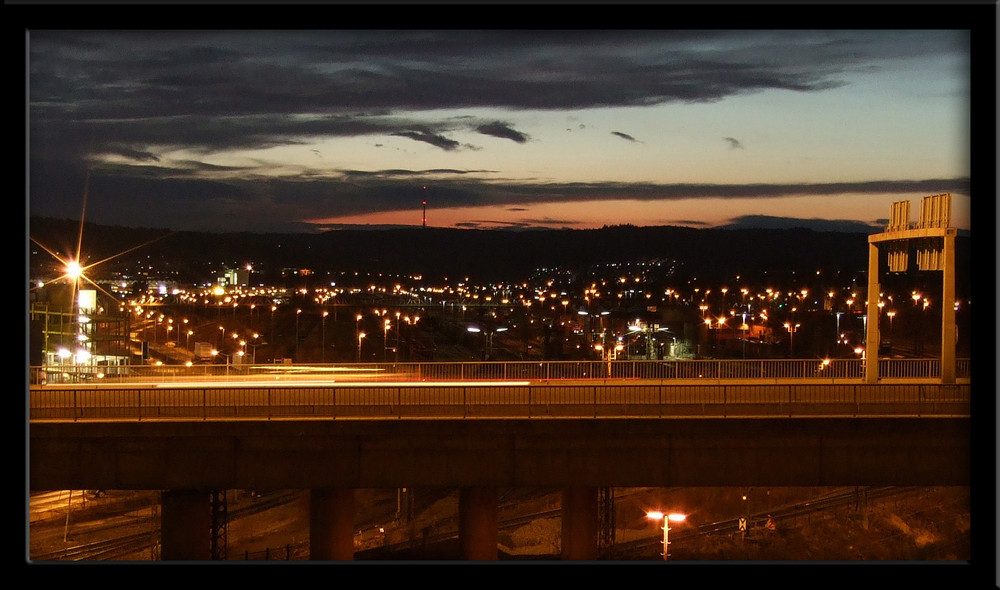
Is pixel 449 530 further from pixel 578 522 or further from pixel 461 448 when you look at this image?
pixel 461 448

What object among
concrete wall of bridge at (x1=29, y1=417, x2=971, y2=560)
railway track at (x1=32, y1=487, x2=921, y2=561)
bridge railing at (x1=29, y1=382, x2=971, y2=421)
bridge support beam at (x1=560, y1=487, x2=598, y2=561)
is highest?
bridge railing at (x1=29, y1=382, x2=971, y2=421)

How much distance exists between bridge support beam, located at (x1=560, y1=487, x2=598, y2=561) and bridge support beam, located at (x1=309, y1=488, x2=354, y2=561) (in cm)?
390

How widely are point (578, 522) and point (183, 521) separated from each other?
6.66 meters

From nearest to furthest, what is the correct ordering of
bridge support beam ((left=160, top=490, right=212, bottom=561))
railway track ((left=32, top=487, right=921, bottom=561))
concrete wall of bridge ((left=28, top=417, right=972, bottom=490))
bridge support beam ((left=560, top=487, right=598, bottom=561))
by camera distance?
concrete wall of bridge ((left=28, top=417, right=972, bottom=490)), bridge support beam ((left=160, top=490, right=212, bottom=561)), bridge support beam ((left=560, top=487, right=598, bottom=561)), railway track ((left=32, top=487, right=921, bottom=561))

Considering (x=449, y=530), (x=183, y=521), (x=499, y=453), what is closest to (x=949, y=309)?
(x=499, y=453)

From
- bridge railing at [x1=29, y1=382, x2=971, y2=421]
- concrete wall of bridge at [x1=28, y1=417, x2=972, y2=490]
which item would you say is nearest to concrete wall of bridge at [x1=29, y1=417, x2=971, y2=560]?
concrete wall of bridge at [x1=28, y1=417, x2=972, y2=490]

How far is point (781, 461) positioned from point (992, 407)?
572 centimetres

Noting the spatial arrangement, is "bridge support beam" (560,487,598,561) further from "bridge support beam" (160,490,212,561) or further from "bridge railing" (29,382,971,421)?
"bridge support beam" (160,490,212,561)

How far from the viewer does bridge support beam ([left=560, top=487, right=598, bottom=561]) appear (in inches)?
606

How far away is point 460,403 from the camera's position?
1453 centimetres

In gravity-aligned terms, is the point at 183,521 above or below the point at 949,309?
below

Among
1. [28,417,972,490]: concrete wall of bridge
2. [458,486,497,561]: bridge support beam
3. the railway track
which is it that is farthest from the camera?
the railway track
